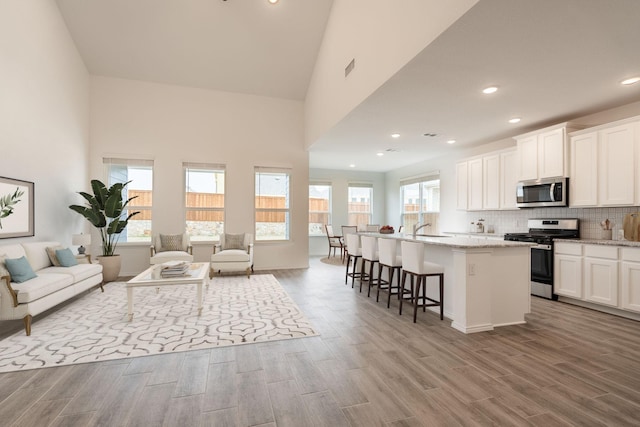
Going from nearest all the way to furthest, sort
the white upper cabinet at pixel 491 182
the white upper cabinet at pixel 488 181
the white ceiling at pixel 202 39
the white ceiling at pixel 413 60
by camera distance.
→ 1. the white ceiling at pixel 413 60
2. the white ceiling at pixel 202 39
3. the white upper cabinet at pixel 488 181
4. the white upper cabinet at pixel 491 182

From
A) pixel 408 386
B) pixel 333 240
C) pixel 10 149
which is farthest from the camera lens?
pixel 333 240

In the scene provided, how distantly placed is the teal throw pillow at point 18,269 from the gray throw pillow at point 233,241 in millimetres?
3200

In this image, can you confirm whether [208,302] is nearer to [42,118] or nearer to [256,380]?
[256,380]

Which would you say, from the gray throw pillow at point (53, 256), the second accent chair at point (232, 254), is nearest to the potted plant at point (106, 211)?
the gray throw pillow at point (53, 256)

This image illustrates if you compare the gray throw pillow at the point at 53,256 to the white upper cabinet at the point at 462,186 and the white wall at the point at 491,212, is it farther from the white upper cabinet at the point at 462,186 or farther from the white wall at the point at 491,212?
the white wall at the point at 491,212

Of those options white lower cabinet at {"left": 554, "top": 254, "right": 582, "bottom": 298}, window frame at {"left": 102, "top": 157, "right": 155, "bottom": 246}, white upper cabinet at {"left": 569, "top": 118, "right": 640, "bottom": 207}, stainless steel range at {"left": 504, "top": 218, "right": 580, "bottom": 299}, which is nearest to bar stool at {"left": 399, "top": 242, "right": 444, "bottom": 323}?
stainless steel range at {"left": 504, "top": 218, "right": 580, "bottom": 299}

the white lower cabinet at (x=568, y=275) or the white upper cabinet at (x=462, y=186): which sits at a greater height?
the white upper cabinet at (x=462, y=186)

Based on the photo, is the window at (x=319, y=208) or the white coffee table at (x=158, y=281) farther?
the window at (x=319, y=208)

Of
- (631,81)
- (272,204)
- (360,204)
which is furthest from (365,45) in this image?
(360,204)

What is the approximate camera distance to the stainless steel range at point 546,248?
14.9 ft

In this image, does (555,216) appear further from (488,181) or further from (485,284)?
(485,284)

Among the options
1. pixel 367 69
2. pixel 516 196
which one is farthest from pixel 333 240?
pixel 367 69

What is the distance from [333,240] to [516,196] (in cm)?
493

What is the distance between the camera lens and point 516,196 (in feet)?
17.3
